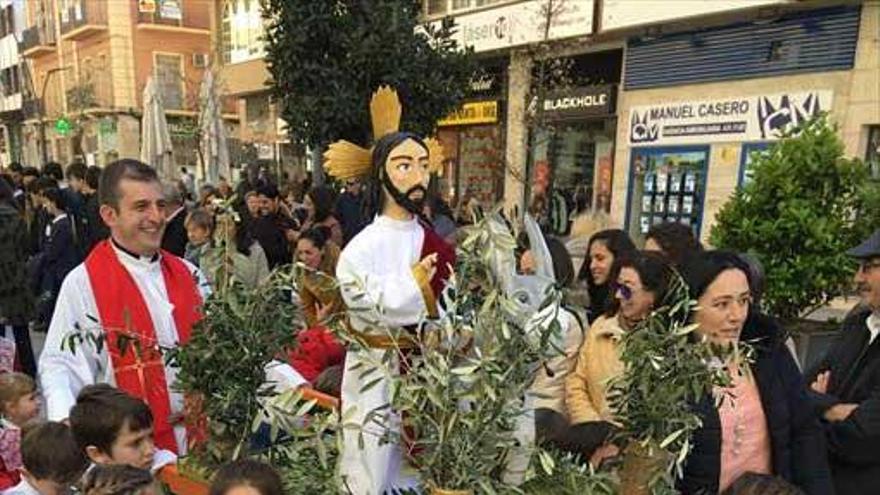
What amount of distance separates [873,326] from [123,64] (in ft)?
95.0

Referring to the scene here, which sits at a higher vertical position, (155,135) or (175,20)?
(175,20)

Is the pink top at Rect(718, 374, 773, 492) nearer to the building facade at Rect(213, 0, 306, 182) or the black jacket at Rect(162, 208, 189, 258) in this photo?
the black jacket at Rect(162, 208, 189, 258)

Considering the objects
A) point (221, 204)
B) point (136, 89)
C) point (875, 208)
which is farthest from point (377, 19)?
point (136, 89)

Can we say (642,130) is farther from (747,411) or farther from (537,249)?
(537,249)

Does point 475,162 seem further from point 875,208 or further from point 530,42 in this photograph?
point 875,208

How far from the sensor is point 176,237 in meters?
5.25

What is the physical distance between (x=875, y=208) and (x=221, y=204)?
4255mm

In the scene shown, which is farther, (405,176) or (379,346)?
(405,176)

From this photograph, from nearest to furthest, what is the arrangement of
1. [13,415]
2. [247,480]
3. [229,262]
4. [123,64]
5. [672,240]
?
1. [247,480]
2. [229,262]
3. [13,415]
4. [672,240]
5. [123,64]

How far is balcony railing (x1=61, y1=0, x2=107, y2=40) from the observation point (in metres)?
27.0

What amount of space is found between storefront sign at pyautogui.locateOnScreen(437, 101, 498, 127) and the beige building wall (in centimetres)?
310

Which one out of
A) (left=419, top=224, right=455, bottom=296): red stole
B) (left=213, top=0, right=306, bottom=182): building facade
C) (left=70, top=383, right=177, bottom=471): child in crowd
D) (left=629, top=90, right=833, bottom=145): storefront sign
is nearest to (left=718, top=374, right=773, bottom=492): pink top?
(left=419, top=224, right=455, bottom=296): red stole

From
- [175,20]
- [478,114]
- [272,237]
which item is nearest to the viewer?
[272,237]

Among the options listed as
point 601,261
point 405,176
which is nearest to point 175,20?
point 601,261
